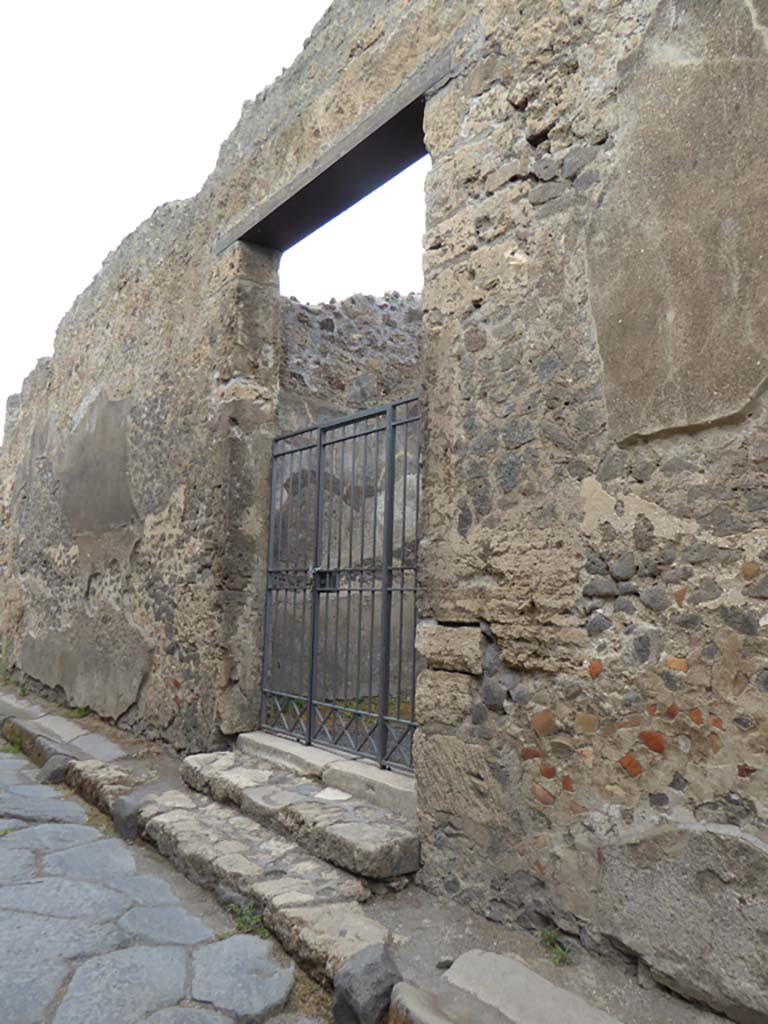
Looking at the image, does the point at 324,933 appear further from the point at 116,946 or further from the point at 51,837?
the point at 51,837

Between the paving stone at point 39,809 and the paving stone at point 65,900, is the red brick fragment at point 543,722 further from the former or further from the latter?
the paving stone at point 39,809

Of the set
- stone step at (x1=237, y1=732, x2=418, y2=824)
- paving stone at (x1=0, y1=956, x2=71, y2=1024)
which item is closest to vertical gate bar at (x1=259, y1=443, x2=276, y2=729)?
stone step at (x1=237, y1=732, x2=418, y2=824)

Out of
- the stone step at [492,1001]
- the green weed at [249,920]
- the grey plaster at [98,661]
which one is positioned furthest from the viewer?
the grey plaster at [98,661]

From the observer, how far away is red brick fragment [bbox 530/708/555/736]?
2.48 meters

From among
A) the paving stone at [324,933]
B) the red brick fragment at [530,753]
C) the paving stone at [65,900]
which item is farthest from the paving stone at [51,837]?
the red brick fragment at [530,753]

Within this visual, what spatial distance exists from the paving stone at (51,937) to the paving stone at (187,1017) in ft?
1.53

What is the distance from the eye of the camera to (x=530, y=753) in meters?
2.53

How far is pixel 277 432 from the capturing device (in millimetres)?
4867

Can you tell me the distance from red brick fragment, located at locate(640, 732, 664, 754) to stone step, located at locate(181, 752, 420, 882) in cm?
108

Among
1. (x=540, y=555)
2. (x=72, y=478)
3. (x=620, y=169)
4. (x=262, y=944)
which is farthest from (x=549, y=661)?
(x=72, y=478)

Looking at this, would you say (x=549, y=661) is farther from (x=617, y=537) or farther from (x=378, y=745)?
(x=378, y=745)

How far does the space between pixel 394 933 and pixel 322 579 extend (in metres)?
2.06

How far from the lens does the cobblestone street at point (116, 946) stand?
2.21m

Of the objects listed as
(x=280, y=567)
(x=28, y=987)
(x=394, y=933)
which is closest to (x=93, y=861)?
(x=28, y=987)
